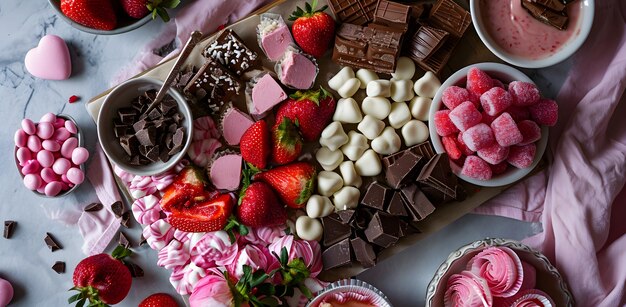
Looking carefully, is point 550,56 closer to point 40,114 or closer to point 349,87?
point 349,87

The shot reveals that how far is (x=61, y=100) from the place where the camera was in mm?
2381

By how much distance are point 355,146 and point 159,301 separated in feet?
2.80

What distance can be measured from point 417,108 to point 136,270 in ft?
3.67

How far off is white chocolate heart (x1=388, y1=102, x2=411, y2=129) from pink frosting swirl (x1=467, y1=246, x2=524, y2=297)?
49cm

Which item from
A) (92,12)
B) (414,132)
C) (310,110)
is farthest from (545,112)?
(92,12)

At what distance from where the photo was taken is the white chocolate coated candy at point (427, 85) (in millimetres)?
2166

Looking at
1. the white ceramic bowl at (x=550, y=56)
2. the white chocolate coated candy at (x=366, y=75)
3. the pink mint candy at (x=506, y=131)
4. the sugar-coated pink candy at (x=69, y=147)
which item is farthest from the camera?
the sugar-coated pink candy at (x=69, y=147)

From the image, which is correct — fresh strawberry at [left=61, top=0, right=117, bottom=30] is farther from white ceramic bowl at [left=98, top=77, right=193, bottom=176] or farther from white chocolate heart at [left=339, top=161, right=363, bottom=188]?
white chocolate heart at [left=339, top=161, right=363, bottom=188]

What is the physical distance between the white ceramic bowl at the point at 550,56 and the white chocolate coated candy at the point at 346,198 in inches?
24.9

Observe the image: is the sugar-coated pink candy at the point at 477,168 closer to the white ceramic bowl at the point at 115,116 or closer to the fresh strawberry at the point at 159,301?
the white ceramic bowl at the point at 115,116

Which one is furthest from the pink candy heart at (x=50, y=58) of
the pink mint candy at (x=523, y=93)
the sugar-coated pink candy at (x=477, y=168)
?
the pink mint candy at (x=523, y=93)

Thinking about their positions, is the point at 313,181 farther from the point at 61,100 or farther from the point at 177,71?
the point at 61,100

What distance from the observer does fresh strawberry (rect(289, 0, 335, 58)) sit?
213 cm

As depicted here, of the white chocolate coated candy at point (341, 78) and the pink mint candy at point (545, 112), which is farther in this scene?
the white chocolate coated candy at point (341, 78)
